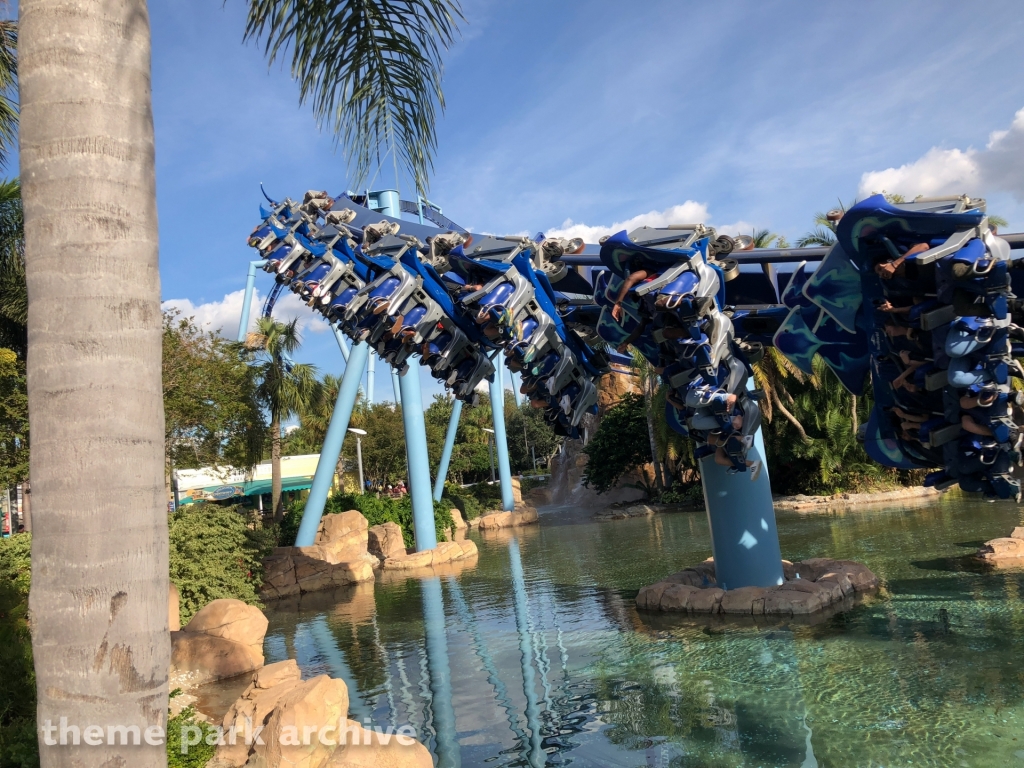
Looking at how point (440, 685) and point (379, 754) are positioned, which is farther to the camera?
point (440, 685)

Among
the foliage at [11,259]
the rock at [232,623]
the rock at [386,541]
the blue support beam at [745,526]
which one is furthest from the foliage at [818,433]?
the foliage at [11,259]

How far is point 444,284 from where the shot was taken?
9.41m

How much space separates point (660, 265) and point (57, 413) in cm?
583

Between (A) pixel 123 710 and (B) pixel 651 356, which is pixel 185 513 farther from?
(A) pixel 123 710

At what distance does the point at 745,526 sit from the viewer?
33.3 feet

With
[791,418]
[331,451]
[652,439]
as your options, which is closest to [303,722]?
[331,451]

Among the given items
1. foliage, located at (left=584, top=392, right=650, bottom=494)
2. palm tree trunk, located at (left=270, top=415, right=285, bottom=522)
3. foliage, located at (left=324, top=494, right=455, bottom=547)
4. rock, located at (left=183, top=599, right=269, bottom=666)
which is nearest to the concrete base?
rock, located at (left=183, top=599, right=269, bottom=666)

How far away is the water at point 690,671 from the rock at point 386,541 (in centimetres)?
654

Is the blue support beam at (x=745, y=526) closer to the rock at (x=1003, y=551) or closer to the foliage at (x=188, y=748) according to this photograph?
the rock at (x=1003, y=551)

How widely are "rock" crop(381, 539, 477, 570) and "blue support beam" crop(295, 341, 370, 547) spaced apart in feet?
6.87

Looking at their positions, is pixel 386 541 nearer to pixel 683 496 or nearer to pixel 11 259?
pixel 11 259

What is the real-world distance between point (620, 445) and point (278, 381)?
55.6 ft

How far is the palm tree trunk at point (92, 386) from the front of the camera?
213cm

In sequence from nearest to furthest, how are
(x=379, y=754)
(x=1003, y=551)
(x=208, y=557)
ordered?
(x=379, y=754) < (x=1003, y=551) < (x=208, y=557)
